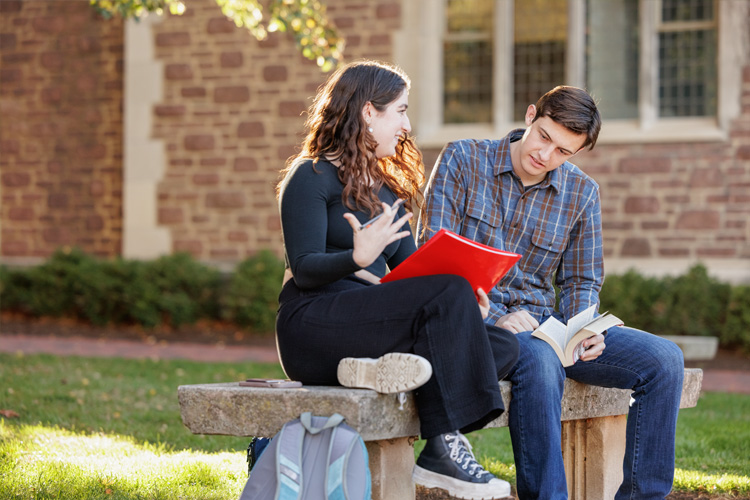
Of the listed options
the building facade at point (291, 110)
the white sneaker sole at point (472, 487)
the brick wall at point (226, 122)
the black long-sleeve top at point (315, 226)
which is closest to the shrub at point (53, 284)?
the building facade at point (291, 110)

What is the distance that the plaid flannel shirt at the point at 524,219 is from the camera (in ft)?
11.5

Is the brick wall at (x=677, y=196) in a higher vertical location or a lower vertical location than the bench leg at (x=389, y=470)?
higher

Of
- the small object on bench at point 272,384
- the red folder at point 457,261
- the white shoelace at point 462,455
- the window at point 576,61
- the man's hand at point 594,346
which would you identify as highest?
the window at point 576,61

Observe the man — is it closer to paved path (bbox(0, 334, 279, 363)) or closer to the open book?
the open book

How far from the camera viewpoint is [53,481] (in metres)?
3.53

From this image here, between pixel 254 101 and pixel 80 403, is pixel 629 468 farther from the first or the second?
pixel 254 101

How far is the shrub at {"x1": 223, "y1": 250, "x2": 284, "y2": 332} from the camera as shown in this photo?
385 inches

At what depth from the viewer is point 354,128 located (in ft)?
9.94

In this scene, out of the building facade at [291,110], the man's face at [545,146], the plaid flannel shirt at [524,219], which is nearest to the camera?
the man's face at [545,146]

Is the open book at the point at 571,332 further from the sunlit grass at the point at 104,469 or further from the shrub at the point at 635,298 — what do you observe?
the shrub at the point at 635,298

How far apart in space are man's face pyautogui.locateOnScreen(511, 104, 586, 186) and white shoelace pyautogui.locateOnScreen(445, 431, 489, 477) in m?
1.17

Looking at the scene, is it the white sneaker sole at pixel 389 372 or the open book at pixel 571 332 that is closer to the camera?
the white sneaker sole at pixel 389 372

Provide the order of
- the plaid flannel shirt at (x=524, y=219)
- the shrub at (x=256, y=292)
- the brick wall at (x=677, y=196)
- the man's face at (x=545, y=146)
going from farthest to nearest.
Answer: the shrub at (x=256, y=292) < the brick wall at (x=677, y=196) < the plaid flannel shirt at (x=524, y=219) < the man's face at (x=545, y=146)

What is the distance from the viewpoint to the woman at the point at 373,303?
104 inches
